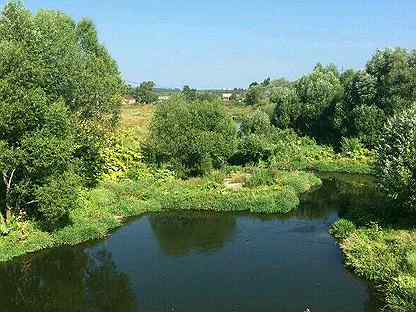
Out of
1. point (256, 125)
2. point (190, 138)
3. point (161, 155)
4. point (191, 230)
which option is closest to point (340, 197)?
point (190, 138)

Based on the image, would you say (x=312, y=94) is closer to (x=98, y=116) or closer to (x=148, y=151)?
(x=148, y=151)

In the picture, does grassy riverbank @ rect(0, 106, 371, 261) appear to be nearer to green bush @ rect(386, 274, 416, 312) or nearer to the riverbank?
the riverbank

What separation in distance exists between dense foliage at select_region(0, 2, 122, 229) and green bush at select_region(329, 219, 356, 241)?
62.7 ft

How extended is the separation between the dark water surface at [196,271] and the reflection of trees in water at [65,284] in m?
0.06

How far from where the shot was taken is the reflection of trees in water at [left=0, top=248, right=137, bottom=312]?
1085 inches

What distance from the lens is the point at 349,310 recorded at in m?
26.0

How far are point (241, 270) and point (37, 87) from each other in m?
18.4

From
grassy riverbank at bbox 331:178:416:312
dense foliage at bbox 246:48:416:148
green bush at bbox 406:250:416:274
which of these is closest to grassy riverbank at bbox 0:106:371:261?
grassy riverbank at bbox 331:178:416:312

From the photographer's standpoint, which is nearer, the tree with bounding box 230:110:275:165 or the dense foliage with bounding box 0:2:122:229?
the dense foliage with bounding box 0:2:122:229

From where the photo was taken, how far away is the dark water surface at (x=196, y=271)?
27.4 m

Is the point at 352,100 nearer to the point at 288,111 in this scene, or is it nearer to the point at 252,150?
the point at 288,111

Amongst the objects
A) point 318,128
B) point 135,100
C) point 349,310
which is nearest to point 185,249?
point 349,310

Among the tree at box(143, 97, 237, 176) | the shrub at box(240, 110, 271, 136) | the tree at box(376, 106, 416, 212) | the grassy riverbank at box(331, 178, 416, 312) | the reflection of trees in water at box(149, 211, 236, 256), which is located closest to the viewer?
the grassy riverbank at box(331, 178, 416, 312)

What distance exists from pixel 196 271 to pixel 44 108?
1466 centimetres
